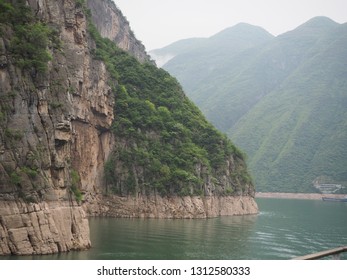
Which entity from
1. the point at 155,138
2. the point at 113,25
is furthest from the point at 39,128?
the point at 113,25

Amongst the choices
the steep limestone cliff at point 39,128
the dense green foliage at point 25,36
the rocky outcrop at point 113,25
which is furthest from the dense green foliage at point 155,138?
the dense green foliage at point 25,36

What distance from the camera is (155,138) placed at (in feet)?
324

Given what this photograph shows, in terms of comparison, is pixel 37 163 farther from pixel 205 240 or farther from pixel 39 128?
pixel 205 240

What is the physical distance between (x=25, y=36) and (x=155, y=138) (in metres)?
54.5

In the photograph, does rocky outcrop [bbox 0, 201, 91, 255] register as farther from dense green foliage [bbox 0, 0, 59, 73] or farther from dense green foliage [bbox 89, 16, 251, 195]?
dense green foliage [bbox 89, 16, 251, 195]

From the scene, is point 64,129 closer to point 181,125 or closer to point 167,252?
point 167,252

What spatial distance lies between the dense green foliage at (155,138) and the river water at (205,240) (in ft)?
33.4

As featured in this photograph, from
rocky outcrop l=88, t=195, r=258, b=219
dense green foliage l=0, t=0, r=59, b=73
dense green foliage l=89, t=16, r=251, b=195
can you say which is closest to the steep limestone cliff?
dense green foliage l=0, t=0, r=59, b=73

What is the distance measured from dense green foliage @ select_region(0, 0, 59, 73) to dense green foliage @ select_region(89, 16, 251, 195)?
1688 inches

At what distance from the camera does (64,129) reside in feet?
161

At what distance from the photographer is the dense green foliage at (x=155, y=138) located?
92.8 metres

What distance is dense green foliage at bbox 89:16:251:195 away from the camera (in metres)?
92.8

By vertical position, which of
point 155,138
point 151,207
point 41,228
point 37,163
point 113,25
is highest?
point 113,25

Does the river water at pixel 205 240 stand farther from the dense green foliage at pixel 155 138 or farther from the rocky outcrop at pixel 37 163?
the dense green foliage at pixel 155 138
